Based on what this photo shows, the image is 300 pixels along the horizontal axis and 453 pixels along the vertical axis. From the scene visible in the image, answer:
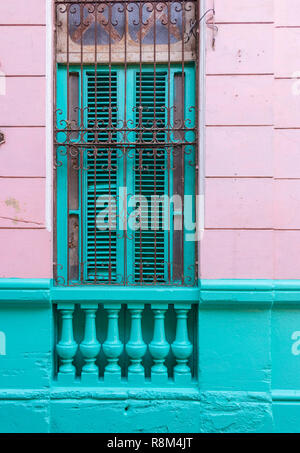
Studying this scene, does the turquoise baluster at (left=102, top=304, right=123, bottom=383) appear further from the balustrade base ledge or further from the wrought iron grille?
the wrought iron grille

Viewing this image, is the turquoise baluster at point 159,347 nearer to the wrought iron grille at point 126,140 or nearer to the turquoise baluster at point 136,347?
the turquoise baluster at point 136,347

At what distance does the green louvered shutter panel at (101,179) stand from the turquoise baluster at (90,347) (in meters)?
0.29

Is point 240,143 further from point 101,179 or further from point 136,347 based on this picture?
point 136,347

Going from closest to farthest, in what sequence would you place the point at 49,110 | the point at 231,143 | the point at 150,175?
the point at 231,143
the point at 49,110
the point at 150,175

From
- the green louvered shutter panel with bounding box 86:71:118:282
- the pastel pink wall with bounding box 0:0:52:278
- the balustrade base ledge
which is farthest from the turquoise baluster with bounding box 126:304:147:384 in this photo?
the pastel pink wall with bounding box 0:0:52:278

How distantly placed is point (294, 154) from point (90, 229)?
6.01 ft

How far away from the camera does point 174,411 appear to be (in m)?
3.50

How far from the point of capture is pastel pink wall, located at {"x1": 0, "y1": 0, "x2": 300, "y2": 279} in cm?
351

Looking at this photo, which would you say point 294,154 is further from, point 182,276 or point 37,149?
point 37,149

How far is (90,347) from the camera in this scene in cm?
358

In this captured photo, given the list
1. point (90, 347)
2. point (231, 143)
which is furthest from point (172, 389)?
point (231, 143)

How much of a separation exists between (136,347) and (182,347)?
0.38m

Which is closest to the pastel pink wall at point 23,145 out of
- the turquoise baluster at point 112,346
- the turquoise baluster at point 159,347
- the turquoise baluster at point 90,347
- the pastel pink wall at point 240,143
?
the turquoise baluster at point 90,347

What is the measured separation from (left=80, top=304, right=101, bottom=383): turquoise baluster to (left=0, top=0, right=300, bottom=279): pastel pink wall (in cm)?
51
